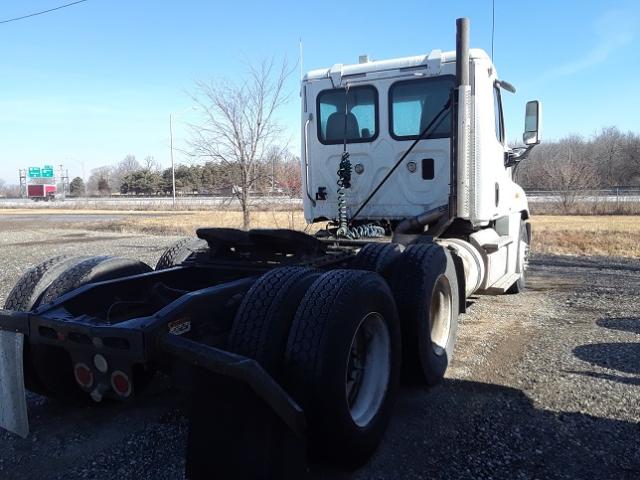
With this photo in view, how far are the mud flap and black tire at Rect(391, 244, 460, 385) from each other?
2493mm

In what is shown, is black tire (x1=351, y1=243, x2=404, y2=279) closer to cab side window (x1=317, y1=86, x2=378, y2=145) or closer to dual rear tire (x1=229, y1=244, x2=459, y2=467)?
dual rear tire (x1=229, y1=244, x2=459, y2=467)

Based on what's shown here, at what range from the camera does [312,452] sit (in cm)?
292

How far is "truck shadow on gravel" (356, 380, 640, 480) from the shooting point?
3.13m

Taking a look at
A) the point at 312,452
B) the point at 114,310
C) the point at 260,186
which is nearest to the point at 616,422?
the point at 312,452

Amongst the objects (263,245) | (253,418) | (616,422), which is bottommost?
(616,422)

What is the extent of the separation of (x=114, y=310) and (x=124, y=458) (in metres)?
0.97

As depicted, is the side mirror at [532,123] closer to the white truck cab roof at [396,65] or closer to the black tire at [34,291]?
the white truck cab roof at [396,65]

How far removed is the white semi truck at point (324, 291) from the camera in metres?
2.62

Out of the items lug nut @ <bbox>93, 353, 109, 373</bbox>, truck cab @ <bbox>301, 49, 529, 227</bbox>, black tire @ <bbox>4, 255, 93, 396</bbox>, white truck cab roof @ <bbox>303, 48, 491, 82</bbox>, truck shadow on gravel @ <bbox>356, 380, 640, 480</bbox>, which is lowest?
truck shadow on gravel @ <bbox>356, 380, 640, 480</bbox>

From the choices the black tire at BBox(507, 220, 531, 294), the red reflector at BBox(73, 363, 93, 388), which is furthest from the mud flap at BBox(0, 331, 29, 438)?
the black tire at BBox(507, 220, 531, 294)

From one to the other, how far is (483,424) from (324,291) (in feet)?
5.24

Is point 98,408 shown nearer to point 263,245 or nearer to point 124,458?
point 124,458

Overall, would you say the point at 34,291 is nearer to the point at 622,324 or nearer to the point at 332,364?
the point at 332,364

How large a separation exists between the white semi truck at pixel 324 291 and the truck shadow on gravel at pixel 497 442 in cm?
25
